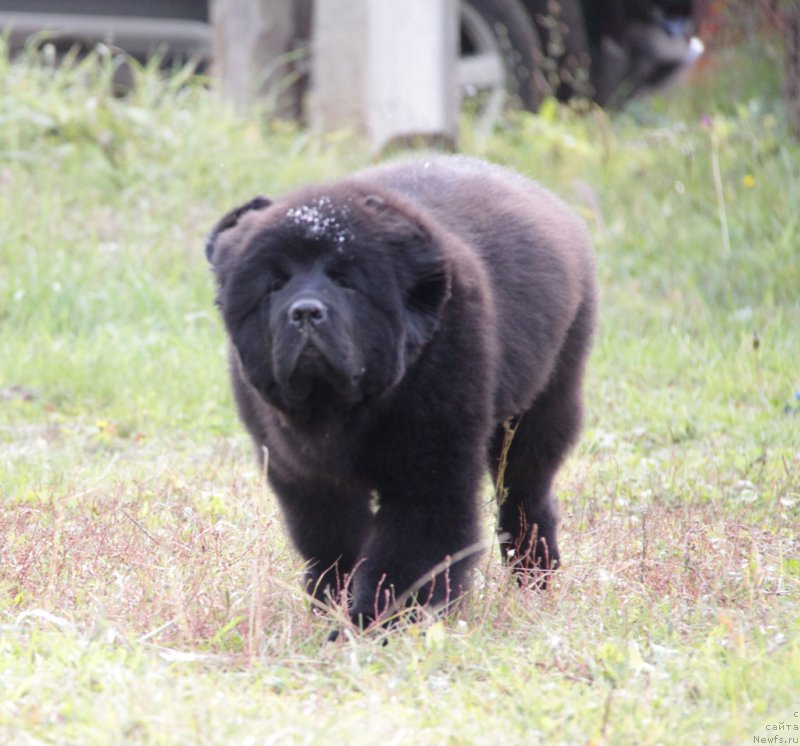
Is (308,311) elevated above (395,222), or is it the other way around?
(395,222)

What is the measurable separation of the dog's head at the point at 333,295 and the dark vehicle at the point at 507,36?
6.00m

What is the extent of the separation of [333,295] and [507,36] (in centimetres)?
729

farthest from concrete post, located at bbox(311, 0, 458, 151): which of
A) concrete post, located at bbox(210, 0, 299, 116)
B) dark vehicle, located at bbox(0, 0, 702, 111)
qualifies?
dark vehicle, located at bbox(0, 0, 702, 111)

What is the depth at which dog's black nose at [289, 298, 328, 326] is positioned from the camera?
11.7ft

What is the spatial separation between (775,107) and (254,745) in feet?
28.8

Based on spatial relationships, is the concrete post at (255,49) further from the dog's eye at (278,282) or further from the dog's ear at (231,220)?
the dog's eye at (278,282)

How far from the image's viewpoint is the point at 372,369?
3758 millimetres

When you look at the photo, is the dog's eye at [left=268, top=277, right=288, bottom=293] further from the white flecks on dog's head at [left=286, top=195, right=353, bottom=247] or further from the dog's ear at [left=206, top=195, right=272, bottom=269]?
the dog's ear at [left=206, top=195, right=272, bottom=269]

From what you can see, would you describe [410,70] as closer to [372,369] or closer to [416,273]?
[416,273]

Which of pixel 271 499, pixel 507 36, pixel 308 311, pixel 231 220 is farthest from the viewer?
pixel 507 36

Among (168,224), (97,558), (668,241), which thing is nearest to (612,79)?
(668,241)

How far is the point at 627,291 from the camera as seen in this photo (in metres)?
8.25

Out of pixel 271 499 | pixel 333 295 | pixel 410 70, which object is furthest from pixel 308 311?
pixel 410 70

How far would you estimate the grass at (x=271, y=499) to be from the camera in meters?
3.13
